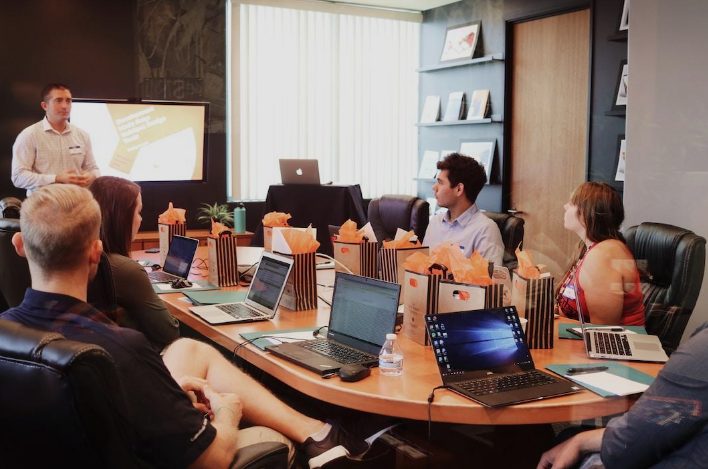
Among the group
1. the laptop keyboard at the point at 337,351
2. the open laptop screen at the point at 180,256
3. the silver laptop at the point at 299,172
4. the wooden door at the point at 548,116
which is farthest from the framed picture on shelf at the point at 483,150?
the laptop keyboard at the point at 337,351

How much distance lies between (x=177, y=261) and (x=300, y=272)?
1052 mm

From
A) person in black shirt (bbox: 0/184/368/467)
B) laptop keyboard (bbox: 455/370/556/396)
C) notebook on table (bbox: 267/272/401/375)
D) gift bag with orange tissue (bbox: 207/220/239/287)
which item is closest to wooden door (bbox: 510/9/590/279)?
gift bag with orange tissue (bbox: 207/220/239/287)

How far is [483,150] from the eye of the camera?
6633 mm

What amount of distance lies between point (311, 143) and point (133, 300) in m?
4.70

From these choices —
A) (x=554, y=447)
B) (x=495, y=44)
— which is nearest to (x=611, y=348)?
(x=554, y=447)

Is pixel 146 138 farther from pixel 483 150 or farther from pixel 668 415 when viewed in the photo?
pixel 668 415

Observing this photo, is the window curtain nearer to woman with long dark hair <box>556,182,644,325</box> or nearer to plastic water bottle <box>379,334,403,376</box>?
woman with long dark hair <box>556,182,644,325</box>

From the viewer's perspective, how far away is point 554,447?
1998mm

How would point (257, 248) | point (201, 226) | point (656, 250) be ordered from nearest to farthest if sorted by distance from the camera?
1. point (656, 250)
2. point (257, 248)
3. point (201, 226)

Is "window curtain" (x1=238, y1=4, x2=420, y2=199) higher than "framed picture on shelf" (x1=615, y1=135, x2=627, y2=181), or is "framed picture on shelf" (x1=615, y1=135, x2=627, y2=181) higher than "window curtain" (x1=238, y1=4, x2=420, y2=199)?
"window curtain" (x1=238, y1=4, x2=420, y2=199)

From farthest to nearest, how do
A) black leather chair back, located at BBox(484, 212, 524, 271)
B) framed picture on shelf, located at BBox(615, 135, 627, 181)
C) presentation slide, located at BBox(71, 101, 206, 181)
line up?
1. presentation slide, located at BBox(71, 101, 206, 181)
2. framed picture on shelf, located at BBox(615, 135, 627, 181)
3. black leather chair back, located at BBox(484, 212, 524, 271)

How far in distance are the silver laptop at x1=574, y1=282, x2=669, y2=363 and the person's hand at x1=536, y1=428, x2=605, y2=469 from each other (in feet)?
1.28

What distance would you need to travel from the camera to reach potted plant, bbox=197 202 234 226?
21.0 ft

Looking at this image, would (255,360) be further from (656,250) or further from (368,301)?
(656,250)
